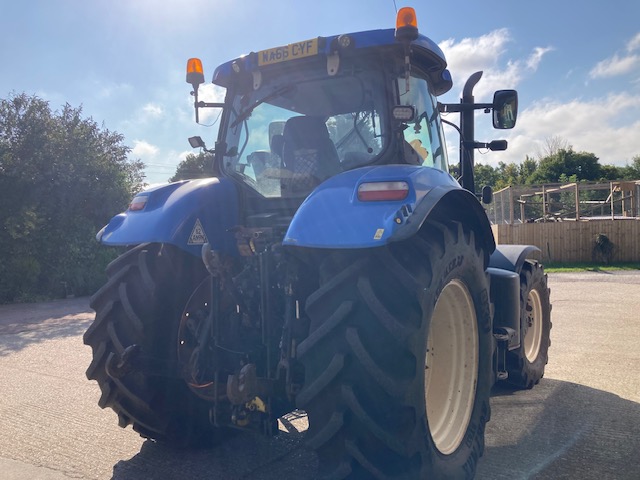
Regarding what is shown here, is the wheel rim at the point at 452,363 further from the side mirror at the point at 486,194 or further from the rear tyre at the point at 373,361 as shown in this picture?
the side mirror at the point at 486,194

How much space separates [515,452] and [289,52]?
9.00 feet

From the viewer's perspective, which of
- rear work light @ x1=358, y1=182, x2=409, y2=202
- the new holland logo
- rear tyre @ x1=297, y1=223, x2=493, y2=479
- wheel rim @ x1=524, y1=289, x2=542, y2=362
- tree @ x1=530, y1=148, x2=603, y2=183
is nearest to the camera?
rear tyre @ x1=297, y1=223, x2=493, y2=479

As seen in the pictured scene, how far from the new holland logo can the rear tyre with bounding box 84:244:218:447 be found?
153mm

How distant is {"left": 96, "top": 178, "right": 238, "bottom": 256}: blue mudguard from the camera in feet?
9.93

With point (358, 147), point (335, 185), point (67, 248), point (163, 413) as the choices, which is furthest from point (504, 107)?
point (67, 248)

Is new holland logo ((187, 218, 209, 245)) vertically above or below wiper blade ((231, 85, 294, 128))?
below

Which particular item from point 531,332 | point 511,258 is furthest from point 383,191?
point 531,332

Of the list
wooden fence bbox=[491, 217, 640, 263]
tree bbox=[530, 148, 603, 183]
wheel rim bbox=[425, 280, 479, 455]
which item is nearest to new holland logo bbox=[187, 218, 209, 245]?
wheel rim bbox=[425, 280, 479, 455]

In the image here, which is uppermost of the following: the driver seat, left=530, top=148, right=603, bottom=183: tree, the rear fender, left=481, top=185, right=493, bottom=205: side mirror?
left=530, top=148, right=603, bottom=183: tree

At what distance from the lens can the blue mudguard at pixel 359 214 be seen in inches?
87.7

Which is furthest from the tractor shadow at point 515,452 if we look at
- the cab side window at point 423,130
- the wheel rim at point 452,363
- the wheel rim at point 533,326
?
the cab side window at point 423,130

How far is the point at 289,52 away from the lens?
323 cm

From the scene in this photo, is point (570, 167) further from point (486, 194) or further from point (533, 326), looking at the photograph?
point (486, 194)

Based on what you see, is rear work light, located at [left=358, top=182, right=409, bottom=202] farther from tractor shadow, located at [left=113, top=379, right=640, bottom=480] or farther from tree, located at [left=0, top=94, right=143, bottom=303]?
tree, located at [left=0, top=94, right=143, bottom=303]
